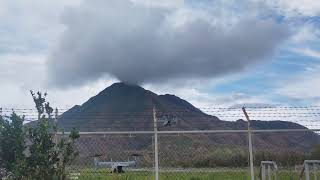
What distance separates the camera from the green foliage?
9531mm

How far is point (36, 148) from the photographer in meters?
9.53

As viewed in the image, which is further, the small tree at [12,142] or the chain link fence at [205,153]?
the chain link fence at [205,153]

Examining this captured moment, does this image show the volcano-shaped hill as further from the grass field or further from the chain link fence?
the grass field

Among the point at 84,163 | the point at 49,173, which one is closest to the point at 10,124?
the point at 49,173

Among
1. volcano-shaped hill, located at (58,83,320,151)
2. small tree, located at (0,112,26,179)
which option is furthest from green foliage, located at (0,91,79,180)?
volcano-shaped hill, located at (58,83,320,151)

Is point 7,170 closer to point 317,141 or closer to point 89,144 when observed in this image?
point 89,144

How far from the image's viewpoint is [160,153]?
1311cm

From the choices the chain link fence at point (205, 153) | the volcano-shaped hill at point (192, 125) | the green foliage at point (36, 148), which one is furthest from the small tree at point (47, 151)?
the chain link fence at point (205, 153)

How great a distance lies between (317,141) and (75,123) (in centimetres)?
588

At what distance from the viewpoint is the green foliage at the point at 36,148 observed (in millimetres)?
9531

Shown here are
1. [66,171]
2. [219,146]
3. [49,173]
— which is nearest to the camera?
[49,173]

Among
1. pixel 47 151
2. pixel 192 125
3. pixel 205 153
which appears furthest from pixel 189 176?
pixel 47 151

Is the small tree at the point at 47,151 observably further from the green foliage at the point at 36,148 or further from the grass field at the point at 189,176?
the grass field at the point at 189,176

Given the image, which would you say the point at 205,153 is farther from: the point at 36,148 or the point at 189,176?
the point at 36,148
